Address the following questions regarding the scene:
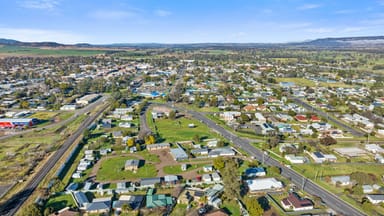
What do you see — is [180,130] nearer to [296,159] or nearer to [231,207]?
[296,159]

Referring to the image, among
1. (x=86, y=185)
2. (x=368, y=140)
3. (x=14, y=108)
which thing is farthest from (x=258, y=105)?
(x=14, y=108)

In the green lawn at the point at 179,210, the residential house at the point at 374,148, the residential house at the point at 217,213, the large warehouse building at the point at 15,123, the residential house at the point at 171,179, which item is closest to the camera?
the green lawn at the point at 179,210

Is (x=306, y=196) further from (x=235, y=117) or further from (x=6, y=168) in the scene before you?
(x=6, y=168)

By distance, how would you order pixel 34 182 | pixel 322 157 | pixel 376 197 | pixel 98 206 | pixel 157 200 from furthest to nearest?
1. pixel 322 157
2. pixel 34 182
3. pixel 376 197
4. pixel 157 200
5. pixel 98 206

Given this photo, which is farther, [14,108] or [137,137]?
[14,108]

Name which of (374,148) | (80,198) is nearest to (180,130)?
(80,198)

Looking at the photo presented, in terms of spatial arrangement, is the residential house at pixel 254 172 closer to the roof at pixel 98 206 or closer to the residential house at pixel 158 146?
the residential house at pixel 158 146

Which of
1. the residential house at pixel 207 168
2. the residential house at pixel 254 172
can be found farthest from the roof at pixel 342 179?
the residential house at pixel 207 168
